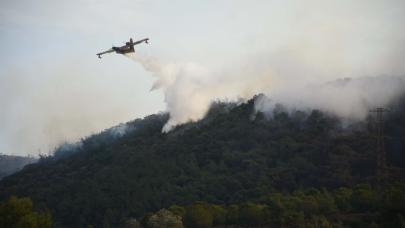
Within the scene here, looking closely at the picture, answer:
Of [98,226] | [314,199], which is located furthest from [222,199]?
[314,199]

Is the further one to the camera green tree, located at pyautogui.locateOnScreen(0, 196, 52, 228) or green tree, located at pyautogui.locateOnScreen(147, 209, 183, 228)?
green tree, located at pyautogui.locateOnScreen(147, 209, 183, 228)

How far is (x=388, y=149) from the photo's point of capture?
18775cm

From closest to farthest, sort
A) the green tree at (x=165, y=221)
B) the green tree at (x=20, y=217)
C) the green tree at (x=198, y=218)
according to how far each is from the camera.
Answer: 1. the green tree at (x=20, y=217)
2. the green tree at (x=165, y=221)
3. the green tree at (x=198, y=218)

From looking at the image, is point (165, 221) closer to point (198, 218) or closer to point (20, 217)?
point (198, 218)

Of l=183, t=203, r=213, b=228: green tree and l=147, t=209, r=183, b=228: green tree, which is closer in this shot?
l=147, t=209, r=183, b=228: green tree

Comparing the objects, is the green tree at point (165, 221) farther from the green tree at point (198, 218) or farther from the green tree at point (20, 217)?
the green tree at point (20, 217)

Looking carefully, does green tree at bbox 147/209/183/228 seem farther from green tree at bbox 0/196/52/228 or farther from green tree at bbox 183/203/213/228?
green tree at bbox 0/196/52/228

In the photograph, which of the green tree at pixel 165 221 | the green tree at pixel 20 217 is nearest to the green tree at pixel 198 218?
the green tree at pixel 165 221

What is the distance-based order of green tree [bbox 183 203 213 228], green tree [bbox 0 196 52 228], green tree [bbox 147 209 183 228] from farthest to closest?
1. green tree [bbox 183 203 213 228]
2. green tree [bbox 147 209 183 228]
3. green tree [bbox 0 196 52 228]

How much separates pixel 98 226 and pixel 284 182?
5411cm

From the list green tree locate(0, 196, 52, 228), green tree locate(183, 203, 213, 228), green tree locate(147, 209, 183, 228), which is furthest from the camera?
green tree locate(183, 203, 213, 228)

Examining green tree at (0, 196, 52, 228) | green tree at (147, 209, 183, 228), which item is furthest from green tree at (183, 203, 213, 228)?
green tree at (0, 196, 52, 228)

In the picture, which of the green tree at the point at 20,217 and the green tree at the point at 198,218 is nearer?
the green tree at the point at 20,217

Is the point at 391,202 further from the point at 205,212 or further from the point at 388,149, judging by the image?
the point at 388,149
